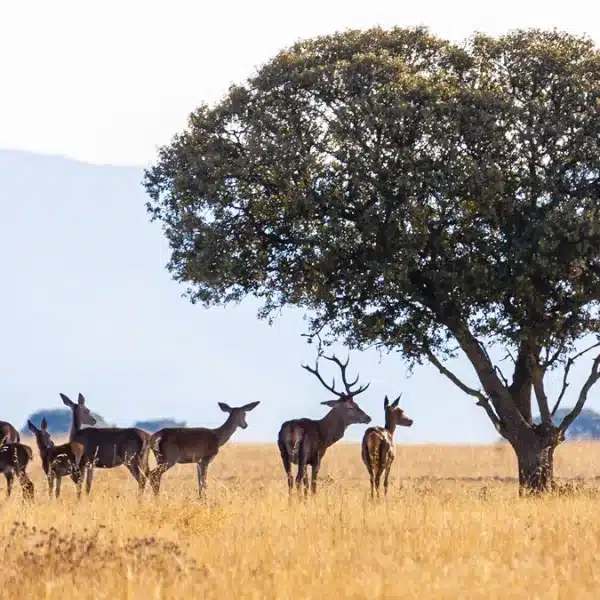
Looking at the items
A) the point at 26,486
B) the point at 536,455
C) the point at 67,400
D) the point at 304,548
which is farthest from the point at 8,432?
the point at 304,548

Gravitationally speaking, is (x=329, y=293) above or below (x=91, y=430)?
above

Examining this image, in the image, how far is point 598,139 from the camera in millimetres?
26547

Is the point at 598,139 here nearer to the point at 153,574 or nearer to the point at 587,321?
the point at 587,321

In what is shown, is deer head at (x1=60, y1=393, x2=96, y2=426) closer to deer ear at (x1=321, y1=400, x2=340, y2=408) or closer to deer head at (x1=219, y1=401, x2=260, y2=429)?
deer head at (x1=219, y1=401, x2=260, y2=429)

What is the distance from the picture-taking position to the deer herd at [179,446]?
2394cm

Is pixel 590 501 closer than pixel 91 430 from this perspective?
Yes

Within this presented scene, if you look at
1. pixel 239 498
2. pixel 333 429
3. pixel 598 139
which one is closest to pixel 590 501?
pixel 239 498

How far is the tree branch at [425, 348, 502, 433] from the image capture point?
27938 mm

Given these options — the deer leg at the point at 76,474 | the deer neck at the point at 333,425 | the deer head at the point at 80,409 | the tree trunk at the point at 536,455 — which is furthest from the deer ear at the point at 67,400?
the tree trunk at the point at 536,455

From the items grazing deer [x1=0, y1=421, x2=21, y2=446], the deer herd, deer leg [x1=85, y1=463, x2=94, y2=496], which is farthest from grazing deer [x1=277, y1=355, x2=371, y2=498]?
grazing deer [x1=0, y1=421, x2=21, y2=446]

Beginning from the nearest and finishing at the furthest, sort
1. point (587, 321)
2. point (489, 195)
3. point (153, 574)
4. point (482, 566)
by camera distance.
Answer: point (153, 574), point (482, 566), point (489, 195), point (587, 321)

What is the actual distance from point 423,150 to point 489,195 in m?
1.75

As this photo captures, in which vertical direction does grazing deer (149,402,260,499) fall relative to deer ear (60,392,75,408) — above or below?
below

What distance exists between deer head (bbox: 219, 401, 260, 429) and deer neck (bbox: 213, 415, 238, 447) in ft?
0.39
